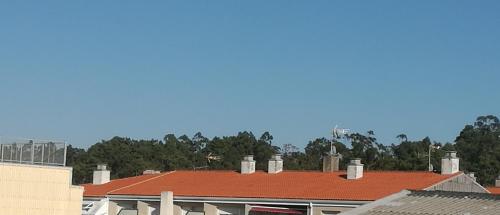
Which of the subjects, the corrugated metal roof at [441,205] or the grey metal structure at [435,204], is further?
the grey metal structure at [435,204]

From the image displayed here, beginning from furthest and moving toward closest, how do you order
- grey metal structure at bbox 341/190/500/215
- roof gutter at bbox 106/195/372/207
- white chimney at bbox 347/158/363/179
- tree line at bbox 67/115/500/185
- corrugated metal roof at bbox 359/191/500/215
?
tree line at bbox 67/115/500/185 < white chimney at bbox 347/158/363/179 < roof gutter at bbox 106/195/372/207 < grey metal structure at bbox 341/190/500/215 < corrugated metal roof at bbox 359/191/500/215

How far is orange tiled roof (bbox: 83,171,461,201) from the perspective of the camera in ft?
170

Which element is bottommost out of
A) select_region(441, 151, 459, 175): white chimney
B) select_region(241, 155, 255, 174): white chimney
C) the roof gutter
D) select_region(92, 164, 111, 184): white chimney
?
the roof gutter

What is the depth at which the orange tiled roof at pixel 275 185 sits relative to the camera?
170 feet

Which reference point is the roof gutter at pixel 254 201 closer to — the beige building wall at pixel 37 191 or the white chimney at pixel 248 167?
the white chimney at pixel 248 167

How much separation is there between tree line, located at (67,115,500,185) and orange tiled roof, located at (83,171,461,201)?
138 ft

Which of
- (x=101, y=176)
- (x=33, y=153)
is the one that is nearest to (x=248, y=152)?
(x=101, y=176)

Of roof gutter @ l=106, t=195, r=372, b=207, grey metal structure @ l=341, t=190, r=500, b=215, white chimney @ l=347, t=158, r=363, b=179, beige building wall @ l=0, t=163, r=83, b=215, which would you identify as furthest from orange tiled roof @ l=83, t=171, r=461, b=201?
beige building wall @ l=0, t=163, r=83, b=215

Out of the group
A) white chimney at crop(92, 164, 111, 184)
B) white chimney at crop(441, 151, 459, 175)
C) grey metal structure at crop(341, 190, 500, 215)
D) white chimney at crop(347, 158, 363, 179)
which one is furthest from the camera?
white chimney at crop(92, 164, 111, 184)

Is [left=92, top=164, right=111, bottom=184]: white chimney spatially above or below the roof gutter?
above

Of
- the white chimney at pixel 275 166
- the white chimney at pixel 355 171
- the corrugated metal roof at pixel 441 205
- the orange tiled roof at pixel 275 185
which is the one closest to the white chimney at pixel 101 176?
the orange tiled roof at pixel 275 185

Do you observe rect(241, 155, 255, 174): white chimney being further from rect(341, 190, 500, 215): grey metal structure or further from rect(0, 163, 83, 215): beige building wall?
rect(341, 190, 500, 215): grey metal structure

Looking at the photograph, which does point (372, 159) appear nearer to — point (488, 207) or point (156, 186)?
point (156, 186)

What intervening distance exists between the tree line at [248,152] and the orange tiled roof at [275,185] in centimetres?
4218
